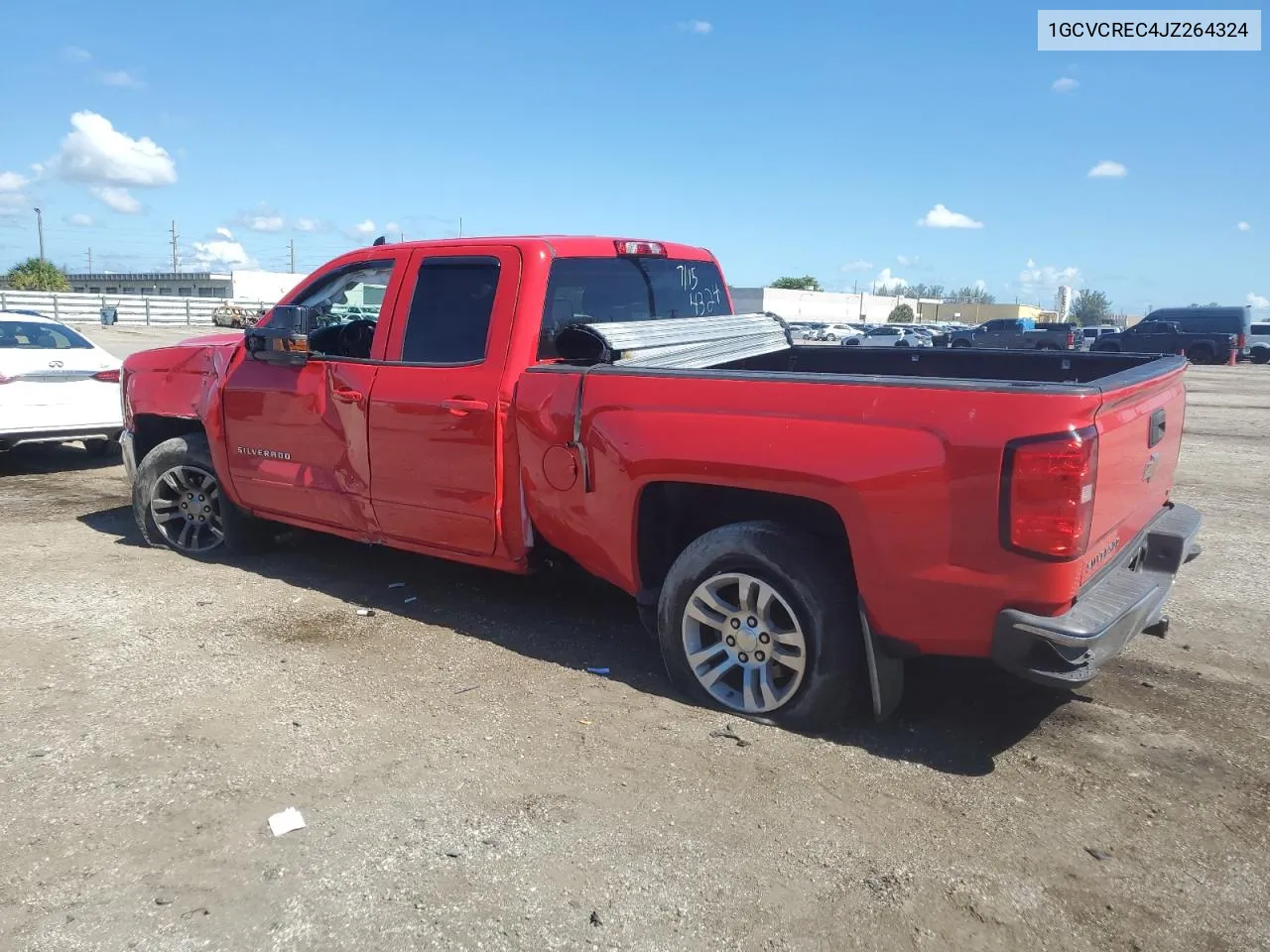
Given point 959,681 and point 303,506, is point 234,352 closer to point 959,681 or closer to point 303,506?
point 303,506

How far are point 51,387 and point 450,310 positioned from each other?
19.5ft

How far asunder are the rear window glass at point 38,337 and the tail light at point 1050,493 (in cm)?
912

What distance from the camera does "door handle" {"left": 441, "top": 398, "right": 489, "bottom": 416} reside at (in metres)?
4.66

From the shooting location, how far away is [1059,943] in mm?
2719

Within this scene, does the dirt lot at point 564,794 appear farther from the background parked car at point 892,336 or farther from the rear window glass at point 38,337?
the background parked car at point 892,336

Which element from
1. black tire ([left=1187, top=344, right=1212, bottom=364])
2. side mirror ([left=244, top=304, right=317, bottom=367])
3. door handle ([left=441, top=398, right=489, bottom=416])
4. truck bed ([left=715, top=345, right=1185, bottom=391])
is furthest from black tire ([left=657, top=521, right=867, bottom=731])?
black tire ([left=1187, top=344, right=1212, bottom=364])

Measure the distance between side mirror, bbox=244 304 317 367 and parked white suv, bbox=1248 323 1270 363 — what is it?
39348 mm

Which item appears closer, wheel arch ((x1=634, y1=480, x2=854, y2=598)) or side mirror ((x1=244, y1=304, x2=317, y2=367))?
wheel arch ((x1=634, y1=480, x2=854, y2=598))

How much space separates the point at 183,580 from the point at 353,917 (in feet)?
12.2

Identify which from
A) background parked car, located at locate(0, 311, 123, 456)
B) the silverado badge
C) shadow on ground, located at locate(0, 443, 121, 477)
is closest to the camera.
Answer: the silverado badge

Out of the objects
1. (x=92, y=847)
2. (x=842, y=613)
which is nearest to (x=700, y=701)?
(x=842, y=613)

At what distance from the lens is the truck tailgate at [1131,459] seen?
3.34 metres

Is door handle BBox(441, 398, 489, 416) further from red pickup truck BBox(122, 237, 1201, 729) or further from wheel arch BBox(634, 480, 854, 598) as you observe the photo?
wheel arch BBox(634, 480, 854, 598)

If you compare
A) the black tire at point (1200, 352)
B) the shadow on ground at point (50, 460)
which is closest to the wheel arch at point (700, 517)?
the shadow on ground at point (50, 460)
